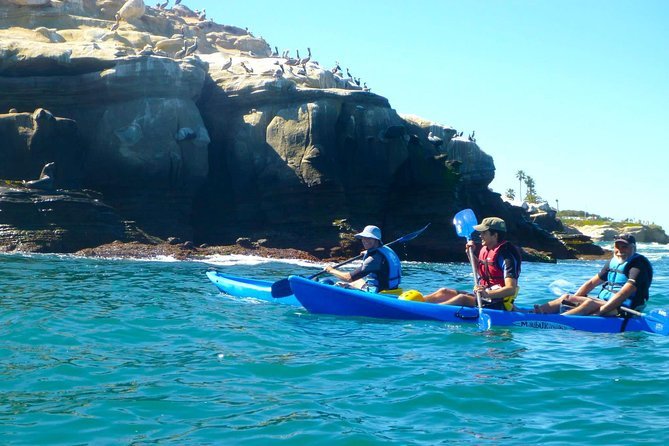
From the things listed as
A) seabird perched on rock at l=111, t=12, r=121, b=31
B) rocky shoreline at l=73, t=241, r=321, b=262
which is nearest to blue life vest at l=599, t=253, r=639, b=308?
rocky shoreline at l=73, t=241, r=321, b=262

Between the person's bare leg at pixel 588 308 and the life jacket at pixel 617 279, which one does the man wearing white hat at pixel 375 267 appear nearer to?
the person's bare leg at pixel 588 308

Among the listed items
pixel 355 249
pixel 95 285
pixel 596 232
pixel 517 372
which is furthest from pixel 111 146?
pixel 596 232

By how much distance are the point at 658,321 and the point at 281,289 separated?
5148 mm

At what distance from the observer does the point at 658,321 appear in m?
8.96

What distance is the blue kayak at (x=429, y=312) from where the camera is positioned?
29.9 feet

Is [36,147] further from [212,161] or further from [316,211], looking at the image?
[316,211]

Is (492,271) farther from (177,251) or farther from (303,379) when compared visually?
(177,251)

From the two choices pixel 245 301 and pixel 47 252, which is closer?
pixel 245 301

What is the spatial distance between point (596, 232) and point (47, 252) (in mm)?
58031

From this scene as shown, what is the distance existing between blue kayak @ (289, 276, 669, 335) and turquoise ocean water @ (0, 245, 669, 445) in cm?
19

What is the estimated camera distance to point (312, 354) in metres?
7.45

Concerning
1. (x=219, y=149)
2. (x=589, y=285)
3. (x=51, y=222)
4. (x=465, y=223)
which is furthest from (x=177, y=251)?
(x=589, y=285)

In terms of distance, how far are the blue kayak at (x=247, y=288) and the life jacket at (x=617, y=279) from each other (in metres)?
4.36

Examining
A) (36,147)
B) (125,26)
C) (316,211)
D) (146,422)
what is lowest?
(146,422)
